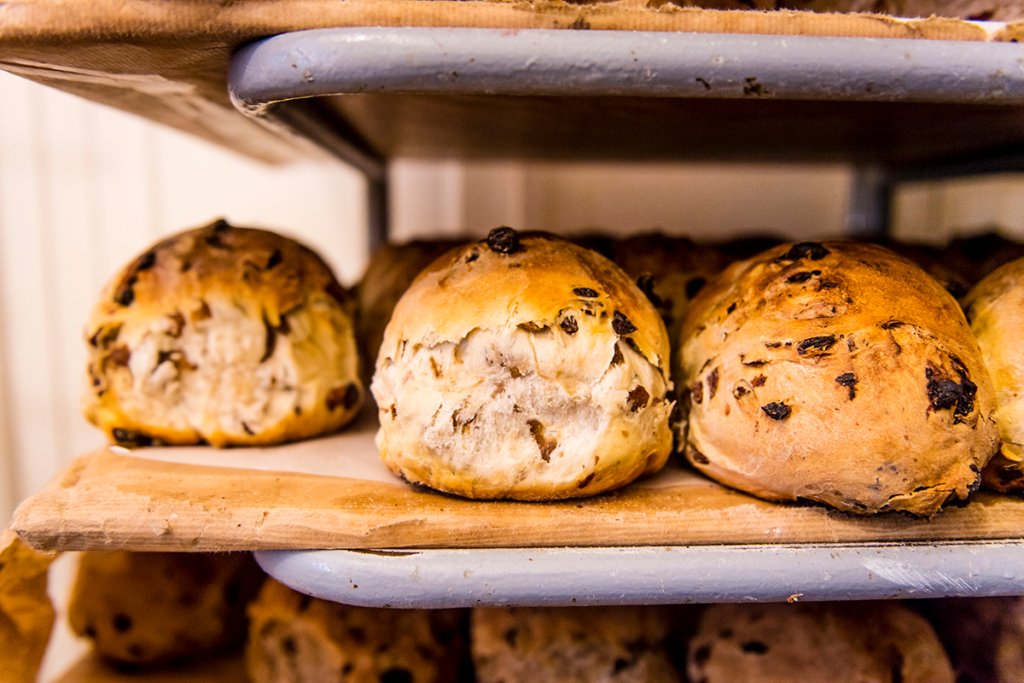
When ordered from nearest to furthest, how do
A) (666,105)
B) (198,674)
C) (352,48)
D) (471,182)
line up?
(352,48), (666,105), (198,674), (471,182)

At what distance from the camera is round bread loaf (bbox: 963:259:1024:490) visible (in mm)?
607

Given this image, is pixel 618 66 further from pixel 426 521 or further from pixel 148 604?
pixel 148 604

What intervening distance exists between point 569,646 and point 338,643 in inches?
12.0

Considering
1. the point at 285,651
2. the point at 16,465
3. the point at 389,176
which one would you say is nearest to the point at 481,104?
the point at 285,651

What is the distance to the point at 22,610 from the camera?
26.4 inches

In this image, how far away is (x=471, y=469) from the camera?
60 cm

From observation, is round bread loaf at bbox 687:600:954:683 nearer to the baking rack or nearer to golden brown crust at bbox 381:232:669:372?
the baking rack

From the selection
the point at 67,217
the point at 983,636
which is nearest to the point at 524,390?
the point at 983,636

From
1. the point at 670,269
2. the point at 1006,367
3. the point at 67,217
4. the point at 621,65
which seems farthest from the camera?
the point at 67,217

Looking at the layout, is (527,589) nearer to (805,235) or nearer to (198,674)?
(198,674)

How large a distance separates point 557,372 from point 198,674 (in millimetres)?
784

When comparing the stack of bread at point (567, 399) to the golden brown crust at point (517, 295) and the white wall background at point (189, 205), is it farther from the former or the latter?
the white wall background at point (189, 205)

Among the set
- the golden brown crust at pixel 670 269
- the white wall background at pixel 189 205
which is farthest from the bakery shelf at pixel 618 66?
the white wall background at pixel 189 205

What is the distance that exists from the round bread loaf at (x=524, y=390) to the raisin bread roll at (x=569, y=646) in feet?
0.96
